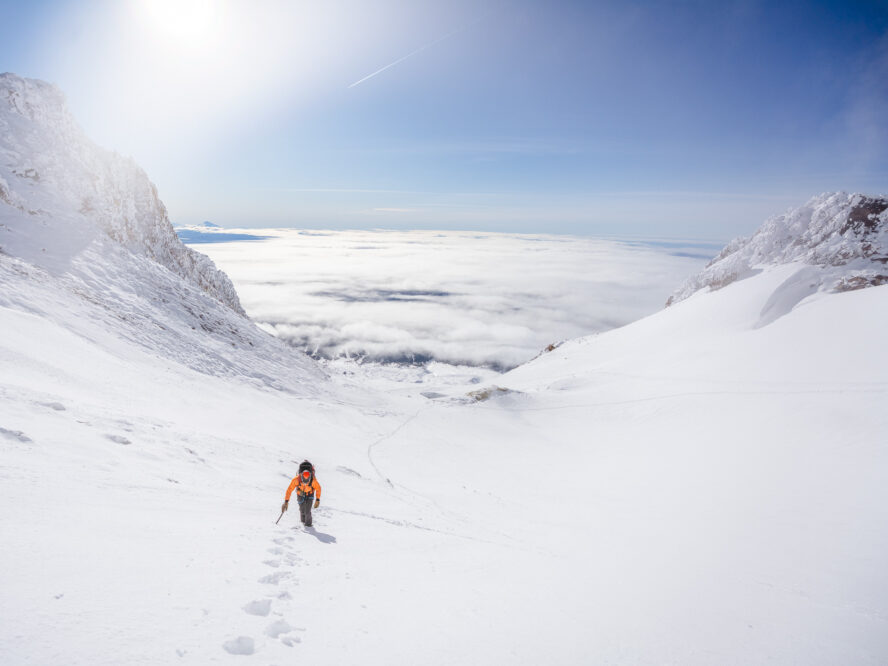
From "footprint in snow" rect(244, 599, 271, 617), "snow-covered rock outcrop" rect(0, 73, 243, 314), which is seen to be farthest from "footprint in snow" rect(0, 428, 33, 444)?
"snow-covered rock outcrop" rect(0, 73, 243, 314)

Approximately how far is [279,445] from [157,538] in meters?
12.8

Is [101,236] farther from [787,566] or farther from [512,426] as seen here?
[787,566]

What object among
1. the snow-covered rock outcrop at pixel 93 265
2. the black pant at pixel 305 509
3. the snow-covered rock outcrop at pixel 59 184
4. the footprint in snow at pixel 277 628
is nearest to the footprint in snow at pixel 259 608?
the footprint in snow at pixel 277 628

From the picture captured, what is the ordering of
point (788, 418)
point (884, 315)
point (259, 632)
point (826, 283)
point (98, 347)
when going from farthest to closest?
point (826, 283)
point (884, 315)
point (788, 418)
point (98, 347)
point (259, 632)

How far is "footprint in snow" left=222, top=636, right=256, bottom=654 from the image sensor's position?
4.73 metres

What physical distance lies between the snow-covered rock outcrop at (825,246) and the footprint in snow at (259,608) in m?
64.6

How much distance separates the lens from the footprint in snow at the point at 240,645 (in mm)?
4730

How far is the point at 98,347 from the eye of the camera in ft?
68.2

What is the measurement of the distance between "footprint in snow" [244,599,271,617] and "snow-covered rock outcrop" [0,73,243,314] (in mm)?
31359

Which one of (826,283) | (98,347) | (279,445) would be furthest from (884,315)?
(98,347)

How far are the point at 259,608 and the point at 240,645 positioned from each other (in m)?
0.80

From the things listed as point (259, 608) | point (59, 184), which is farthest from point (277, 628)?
point (59, 184)

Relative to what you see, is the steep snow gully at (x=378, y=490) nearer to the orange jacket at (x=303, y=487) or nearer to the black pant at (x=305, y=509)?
the black pant at (x=305, y=509)

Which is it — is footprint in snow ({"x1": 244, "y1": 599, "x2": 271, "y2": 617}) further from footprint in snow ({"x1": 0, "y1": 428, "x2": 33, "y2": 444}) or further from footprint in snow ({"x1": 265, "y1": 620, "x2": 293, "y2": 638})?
footprint in snow ({"x1": 0, "y1": 428, "x2": 33, "y2": 444})
